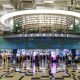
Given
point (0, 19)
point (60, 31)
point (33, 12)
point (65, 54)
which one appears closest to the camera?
point (33, 12)

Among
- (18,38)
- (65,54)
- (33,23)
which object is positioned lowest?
(65,54)

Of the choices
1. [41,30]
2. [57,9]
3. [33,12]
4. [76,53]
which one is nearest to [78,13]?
[57,9]

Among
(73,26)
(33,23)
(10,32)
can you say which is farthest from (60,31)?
(10,32)

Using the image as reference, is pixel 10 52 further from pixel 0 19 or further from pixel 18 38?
pixel 0 19

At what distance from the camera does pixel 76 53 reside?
3183 centimetres

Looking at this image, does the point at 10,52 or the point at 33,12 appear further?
the point at 10,52

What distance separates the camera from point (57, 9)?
23484mm

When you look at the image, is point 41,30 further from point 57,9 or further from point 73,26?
point 57,9

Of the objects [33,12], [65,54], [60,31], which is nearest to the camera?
[33,12]

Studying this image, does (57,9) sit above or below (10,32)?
above

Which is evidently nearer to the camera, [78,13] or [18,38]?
[78,13]

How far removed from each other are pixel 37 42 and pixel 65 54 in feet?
13.1

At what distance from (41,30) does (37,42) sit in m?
2.04

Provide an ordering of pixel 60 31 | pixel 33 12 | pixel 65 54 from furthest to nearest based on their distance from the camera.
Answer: pixel 65 54 < pixel 60 31 < pixel 33 12
